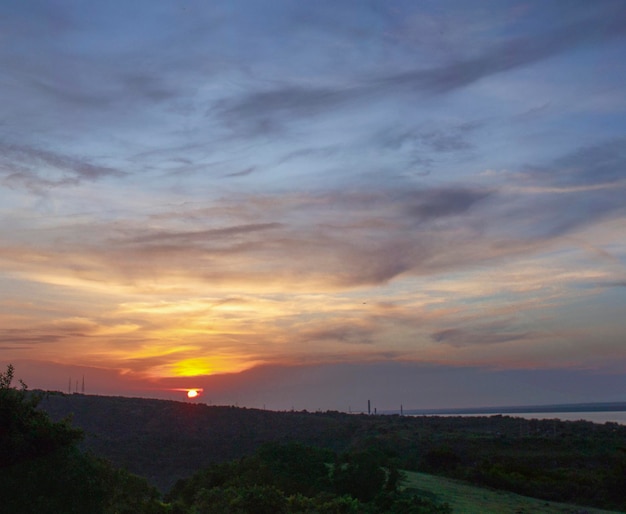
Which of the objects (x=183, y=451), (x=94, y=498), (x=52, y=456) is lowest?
Answer: (x=183, y=451)

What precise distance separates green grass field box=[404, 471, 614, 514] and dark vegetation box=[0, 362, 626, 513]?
4.96 ft

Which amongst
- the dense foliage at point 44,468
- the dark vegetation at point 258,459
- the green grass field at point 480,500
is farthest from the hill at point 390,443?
the dense foliage at point 44,468

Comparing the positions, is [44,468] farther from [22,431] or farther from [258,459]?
[258,459]

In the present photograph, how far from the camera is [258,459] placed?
2520 centimetres

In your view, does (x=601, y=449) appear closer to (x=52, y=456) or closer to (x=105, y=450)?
(x=105, y=450)

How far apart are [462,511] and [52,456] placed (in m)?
15.8

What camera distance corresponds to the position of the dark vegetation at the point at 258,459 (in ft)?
41.3

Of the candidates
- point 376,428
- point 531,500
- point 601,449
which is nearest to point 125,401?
point 376,428

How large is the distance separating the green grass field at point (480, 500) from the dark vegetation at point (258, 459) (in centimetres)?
151

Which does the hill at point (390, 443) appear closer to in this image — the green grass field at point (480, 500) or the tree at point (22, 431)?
the green grass field at point (480, 500)

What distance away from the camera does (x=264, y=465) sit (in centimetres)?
2405

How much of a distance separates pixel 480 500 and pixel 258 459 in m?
9.29

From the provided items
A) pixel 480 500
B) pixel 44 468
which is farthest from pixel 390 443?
pixel 44 468

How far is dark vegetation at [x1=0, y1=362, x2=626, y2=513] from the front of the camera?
12578mm
